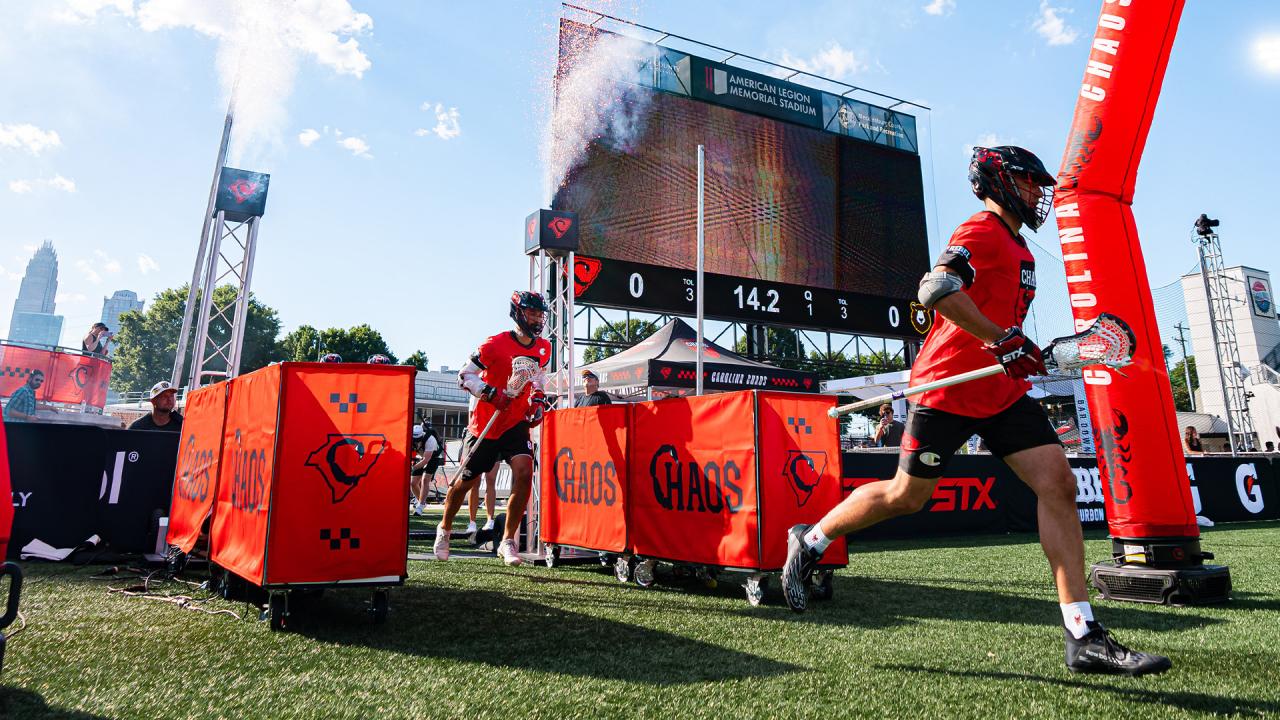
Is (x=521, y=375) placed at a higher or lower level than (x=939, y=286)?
higher

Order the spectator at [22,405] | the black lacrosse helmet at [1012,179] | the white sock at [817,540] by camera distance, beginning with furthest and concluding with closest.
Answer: the spectator at [22,405]
the white sock at [817,540]
the black lacrosse helmet at [1012,179]

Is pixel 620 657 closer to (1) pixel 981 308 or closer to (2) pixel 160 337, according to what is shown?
(1) pixel 981 308

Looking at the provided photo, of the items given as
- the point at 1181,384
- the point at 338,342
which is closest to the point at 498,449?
the point at 338,342

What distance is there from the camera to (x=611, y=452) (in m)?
6.01

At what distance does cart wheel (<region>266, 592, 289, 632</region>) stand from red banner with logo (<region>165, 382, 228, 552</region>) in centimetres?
142

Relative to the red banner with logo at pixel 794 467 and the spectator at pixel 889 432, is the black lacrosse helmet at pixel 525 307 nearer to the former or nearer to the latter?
the red banner with logo at pixel 794 467

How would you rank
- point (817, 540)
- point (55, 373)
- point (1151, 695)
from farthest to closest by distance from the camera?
point (55, 373)
point (817, 540)
point (1151, 695)

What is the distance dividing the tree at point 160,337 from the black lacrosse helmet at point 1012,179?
6315 centimetres

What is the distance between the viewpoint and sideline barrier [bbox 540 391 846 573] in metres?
4.88

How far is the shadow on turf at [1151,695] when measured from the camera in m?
2.45

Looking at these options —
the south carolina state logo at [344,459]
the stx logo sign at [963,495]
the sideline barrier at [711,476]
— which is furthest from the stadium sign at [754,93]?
the south carolina state logo at [344,459]

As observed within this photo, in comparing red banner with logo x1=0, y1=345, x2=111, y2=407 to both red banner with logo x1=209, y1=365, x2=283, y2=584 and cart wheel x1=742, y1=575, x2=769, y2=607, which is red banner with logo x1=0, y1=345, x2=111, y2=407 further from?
cart wheel x1=742, y1=575, x2=769, y2=607

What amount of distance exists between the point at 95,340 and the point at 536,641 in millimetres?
15443

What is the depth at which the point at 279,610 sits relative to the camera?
12.1 ft
